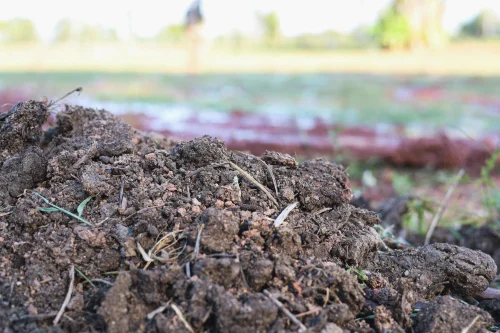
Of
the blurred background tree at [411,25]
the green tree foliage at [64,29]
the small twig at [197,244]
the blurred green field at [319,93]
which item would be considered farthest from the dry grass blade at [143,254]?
the green tree foliage at [64,29]

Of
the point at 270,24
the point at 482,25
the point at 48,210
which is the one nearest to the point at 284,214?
the point at 48,210

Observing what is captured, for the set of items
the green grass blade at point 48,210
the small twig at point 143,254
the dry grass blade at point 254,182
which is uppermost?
the dry grass blade at point 254,182

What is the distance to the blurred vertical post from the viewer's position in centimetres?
1975

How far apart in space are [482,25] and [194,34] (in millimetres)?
35714

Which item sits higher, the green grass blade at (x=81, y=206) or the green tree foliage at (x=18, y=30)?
the green grass blade at (x=81, y=206)

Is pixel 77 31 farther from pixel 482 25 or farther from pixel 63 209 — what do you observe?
pixel 63 209

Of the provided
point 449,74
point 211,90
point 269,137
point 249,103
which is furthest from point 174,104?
point 449,74

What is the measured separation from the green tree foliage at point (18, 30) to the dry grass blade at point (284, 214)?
174ft

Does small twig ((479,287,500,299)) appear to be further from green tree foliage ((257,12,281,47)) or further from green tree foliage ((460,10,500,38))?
green tree foliage ((257,12,281,47))

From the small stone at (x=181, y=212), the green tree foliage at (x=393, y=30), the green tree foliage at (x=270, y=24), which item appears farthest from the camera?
the green tree foliage at (x=270, y=24)

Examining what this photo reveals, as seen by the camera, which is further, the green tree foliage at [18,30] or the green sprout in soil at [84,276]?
the green tree foliage at [18,30]

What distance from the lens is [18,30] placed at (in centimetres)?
5150

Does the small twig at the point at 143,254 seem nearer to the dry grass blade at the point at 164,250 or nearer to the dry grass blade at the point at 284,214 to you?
the dry grass blade at the point at 164,250

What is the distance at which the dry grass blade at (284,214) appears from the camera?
64.9 inches
